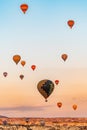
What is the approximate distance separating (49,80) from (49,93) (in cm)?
116

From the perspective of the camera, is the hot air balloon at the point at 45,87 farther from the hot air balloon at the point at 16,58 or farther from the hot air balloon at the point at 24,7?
the hot air balloon at the point at 24,7

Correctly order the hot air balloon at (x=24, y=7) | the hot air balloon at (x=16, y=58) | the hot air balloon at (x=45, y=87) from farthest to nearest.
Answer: the hot air balloon at (x=16, y=58) < the hot air balloon at (x=24, y=7) < the hot air balloon at (x=45, y=87)

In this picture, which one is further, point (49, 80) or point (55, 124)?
point (55, 124)

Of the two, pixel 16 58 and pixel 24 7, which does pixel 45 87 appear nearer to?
pixel 16 58

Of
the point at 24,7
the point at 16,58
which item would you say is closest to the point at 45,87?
the point at 16,58

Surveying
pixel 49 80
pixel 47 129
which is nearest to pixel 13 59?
pixel 49 80

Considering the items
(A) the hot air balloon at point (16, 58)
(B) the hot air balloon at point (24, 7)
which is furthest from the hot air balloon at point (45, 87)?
(B) the hot air balloon at point (24, 7)

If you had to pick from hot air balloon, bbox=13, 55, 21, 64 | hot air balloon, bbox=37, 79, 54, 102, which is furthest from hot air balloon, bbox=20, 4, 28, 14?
hot air balloon, bbox=37, 79, 54, 102

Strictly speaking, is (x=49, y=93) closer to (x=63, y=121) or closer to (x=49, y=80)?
(x=49, y=80)

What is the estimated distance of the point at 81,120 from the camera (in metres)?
61.3

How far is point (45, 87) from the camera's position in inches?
→ 1924

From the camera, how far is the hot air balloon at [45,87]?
48688mm

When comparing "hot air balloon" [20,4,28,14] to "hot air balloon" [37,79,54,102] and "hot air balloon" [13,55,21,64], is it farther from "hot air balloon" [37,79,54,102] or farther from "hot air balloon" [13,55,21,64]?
"hot air balloon" [37,79,54,102]

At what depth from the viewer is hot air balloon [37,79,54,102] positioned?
48.7 metres
